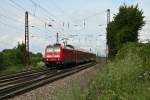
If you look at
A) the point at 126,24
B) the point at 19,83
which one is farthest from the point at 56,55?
the point at 19,83

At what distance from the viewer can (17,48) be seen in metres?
57.9

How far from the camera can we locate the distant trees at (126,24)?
1813 inches

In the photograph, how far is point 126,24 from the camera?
47.6m

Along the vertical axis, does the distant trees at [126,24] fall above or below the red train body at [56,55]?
above

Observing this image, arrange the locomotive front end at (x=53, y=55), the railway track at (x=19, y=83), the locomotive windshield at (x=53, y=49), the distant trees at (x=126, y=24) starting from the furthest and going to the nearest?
the distant trees at (x=126, y=24)
the locomotive windshield at (x=53, y=49)
the locomotive front end at (x=53, y=55)
the railway track at (x=19, y=83)

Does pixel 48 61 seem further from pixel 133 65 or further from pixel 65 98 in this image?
pixel 65 98

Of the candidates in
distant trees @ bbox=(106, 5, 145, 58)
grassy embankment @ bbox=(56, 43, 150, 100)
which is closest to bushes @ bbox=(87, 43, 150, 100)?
grassy embankment @ bbox=(56, 43, 150, 100)

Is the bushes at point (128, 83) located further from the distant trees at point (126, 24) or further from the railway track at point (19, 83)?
the distant trees at point (126, 24)

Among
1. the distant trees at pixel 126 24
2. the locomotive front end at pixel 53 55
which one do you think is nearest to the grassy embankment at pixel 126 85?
the locomotive front end at pixel 53 55

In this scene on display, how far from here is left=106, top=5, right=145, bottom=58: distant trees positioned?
4606cm

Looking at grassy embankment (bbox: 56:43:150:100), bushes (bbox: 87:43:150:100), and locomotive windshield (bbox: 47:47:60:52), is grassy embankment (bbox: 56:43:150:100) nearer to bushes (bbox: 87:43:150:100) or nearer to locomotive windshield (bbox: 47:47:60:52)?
bushes (bbox: 87:43:150:100)

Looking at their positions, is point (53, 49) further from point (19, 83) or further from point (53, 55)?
point (19, 83)

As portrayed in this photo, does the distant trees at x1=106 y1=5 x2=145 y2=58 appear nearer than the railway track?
No

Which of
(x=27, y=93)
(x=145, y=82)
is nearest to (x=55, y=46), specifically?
(x=27, y=93)
